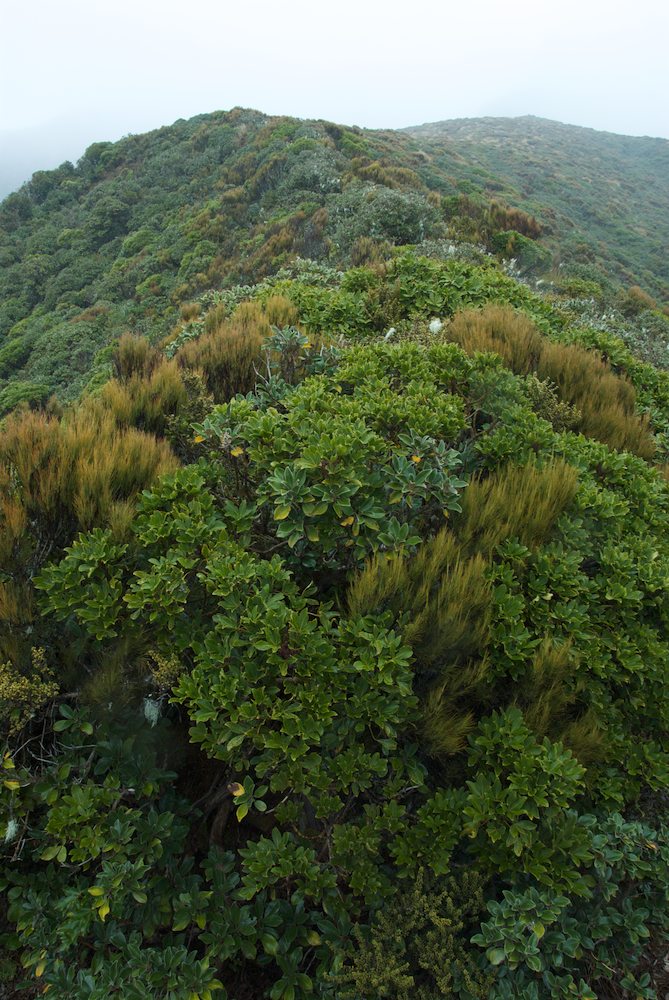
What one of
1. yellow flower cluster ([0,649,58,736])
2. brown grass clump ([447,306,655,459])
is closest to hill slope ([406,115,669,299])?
brown grass clump ([447,306,655,459])

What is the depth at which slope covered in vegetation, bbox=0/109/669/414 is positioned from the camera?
43.9 feet

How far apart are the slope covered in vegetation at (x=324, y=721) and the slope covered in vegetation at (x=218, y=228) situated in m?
7.71

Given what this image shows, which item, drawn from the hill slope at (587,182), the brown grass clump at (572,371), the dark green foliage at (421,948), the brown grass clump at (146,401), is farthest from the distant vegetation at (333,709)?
the hill slope at (587,182)

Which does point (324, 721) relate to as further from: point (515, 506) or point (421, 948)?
point (515, 506)

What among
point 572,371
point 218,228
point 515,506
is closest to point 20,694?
point 515,506

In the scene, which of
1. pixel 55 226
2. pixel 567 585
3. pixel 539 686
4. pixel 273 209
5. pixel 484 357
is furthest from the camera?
pixel 55 226

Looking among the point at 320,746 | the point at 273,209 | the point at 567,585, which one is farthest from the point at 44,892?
the point at 273,209

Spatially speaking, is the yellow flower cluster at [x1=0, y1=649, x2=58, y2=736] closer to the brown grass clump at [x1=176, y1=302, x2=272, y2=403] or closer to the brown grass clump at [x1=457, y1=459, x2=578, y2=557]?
the brown grass clump at [x1=457, y1=459, x2=578, y2=557]

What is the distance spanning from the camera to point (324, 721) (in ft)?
6.01

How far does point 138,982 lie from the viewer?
160 cm

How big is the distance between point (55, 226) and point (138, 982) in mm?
33462

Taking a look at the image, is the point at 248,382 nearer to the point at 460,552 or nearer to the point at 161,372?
Result: the point at 161,372

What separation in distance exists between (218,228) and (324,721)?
21.7 meters

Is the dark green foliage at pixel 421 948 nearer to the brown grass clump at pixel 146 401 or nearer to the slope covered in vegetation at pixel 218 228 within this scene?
the brown grass clump at pixel 146 401
